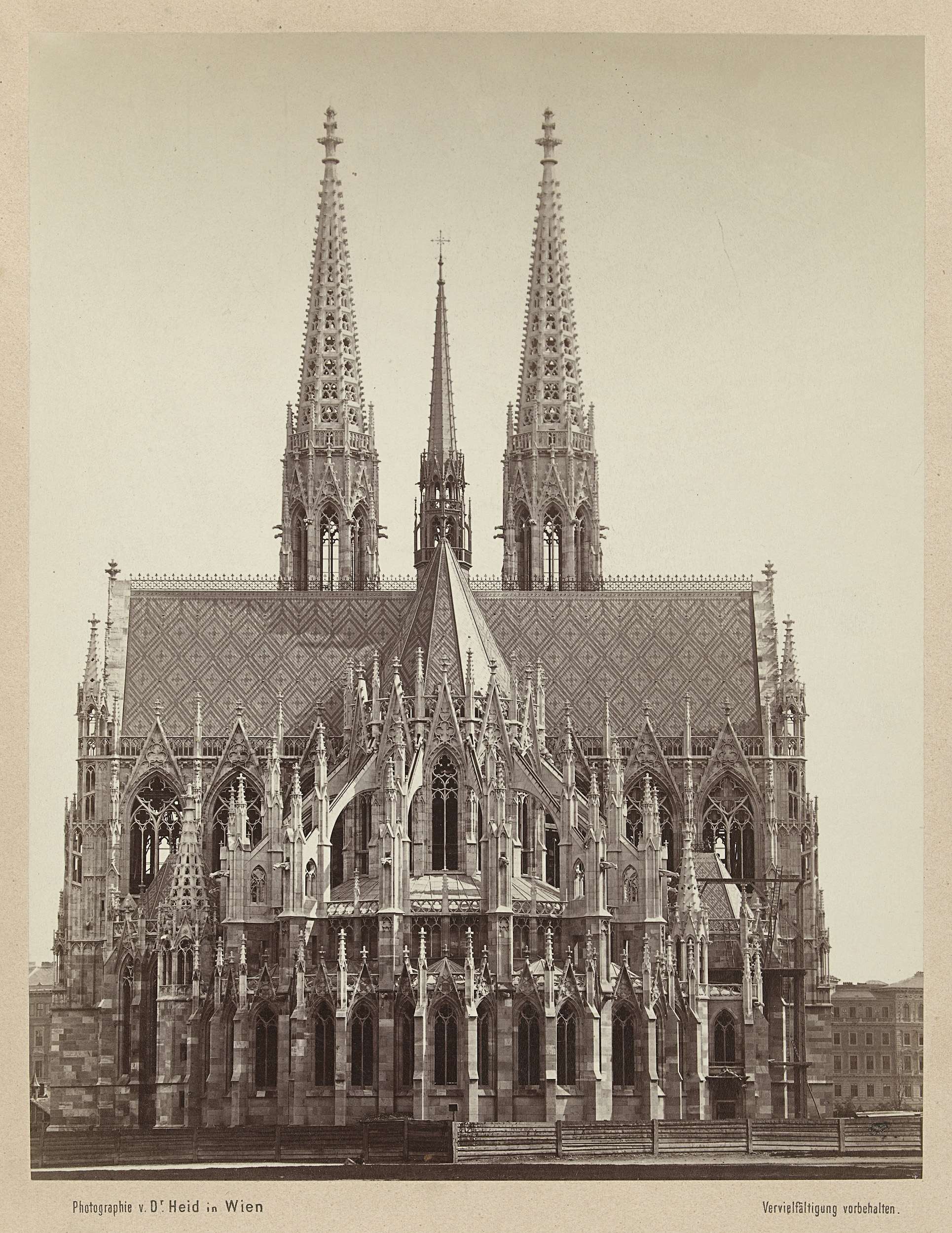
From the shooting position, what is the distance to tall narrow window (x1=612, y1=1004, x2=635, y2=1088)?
8712 centimetres

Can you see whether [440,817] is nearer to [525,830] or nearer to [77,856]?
[525,830]

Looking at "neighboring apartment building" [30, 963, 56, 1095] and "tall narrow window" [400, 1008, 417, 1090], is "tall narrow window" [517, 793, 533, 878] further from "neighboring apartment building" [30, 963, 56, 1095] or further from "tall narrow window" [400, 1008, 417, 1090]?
"neighboring apartment building" [30, 963, 56, 1095]

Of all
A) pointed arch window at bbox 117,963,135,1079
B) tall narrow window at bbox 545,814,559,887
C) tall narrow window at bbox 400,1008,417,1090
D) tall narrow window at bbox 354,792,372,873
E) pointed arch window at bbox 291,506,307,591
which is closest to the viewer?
tall narrow window at bbox 400,1008,417,1090

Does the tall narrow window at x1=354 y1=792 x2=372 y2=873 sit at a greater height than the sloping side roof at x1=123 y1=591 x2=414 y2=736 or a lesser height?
lesser

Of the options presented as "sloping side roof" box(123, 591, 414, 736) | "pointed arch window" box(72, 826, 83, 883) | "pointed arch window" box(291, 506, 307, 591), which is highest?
"pointed arch window" box(291, 506, 307, 591)

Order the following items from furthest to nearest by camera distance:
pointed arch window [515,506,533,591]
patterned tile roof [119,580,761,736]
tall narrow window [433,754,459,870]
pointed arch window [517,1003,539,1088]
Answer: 1. pointed arch window [515,506,533,591]
2. patterned tile roof [119,580,761,736]
3. tall narrow window [433,754,459,870]
4. pointed arch window [517,1003,539,1088]

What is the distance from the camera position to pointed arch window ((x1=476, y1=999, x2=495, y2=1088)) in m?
85.8

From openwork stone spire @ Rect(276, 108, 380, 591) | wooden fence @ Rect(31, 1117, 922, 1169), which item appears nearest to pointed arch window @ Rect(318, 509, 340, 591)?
openwork stone spire @ Rect(276, 108, 380, 591)

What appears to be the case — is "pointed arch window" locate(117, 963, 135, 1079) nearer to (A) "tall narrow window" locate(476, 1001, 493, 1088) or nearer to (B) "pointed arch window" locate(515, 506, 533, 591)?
(A) "tall narrow window" locate(476, 1001, 493, 1088)

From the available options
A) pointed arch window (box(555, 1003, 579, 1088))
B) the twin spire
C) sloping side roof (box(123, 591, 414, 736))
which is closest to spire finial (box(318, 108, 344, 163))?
sloping side roof (box(123, 591, 414, 736))

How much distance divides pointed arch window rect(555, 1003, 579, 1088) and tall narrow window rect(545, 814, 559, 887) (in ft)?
26.7

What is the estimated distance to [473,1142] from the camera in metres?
74.5

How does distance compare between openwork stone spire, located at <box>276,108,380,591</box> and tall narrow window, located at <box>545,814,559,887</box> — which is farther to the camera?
openwork stone spire, located at <box>276,108,380,591</box>

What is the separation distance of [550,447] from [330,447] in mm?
9666
